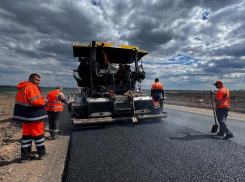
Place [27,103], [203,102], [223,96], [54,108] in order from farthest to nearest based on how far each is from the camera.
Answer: [203,102], [54,108], [223,96], [27,103]

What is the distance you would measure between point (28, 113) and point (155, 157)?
2.45m

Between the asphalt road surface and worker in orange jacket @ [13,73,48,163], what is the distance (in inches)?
30.5

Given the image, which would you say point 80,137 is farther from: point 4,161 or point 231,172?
point 231,172

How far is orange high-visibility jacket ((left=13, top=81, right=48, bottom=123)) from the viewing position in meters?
2.68

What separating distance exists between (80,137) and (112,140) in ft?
3.04

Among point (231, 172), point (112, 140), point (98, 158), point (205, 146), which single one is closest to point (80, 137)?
point (112, 140)

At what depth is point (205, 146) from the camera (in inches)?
126

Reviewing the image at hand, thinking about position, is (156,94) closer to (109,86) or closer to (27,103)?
(109,86)

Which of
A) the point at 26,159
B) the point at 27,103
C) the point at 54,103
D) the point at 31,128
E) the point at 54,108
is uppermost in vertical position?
the point at 27,103

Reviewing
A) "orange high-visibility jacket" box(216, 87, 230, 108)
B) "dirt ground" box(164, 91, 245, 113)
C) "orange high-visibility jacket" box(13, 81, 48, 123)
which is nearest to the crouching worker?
"orange high-visibility jacket" box(13, 81, 48, 123)

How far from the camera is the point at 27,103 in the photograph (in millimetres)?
2697

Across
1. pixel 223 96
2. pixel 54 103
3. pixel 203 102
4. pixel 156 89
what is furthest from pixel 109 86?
pixel 203 102

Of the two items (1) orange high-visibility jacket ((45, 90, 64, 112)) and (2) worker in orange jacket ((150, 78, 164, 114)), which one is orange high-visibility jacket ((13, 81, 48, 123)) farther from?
(2) worker in orange jacket ((150, 78, 164, 114))

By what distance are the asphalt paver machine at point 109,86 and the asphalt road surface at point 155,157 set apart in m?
0.94
